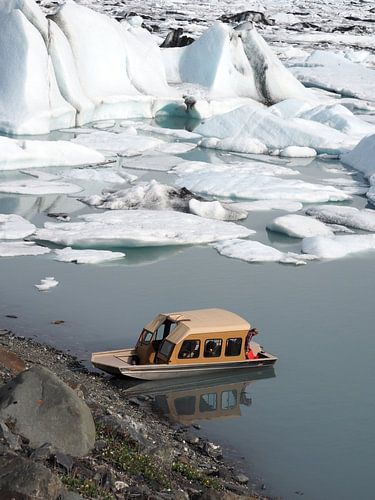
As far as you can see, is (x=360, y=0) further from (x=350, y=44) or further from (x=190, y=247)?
(x=190, y=247)

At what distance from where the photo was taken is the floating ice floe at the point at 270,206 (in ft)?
71.6

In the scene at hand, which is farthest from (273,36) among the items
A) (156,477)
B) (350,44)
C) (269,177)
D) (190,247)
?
(156,477)

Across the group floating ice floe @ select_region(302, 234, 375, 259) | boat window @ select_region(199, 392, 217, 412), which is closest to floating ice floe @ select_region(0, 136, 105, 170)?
floating ice floe @ select_region(302, 234, 375, 259)

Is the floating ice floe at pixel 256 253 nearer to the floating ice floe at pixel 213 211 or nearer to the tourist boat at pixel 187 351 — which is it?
the floating ice floe at pixel 213 211

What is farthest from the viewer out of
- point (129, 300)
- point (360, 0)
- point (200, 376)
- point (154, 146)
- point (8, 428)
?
point (360, 0)

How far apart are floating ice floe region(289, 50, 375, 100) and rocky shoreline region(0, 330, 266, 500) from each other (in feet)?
104

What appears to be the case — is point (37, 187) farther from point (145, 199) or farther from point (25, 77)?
point (25, 77)

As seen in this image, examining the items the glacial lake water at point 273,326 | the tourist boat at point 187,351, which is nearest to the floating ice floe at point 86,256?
the glacial lake water at point 273,326

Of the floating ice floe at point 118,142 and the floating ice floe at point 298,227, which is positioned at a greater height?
the floating ice floe at point 298,227

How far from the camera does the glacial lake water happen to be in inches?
416

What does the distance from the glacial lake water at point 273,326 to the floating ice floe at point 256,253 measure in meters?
0.20

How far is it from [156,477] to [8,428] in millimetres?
1381

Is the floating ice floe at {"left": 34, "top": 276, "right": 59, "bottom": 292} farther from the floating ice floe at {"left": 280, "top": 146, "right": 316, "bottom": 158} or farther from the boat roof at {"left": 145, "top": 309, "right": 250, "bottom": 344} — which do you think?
the floating ice floe at {"left": 280, "top": 146, "right": 316, "bottom": 158}

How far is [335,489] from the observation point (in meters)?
9.93
